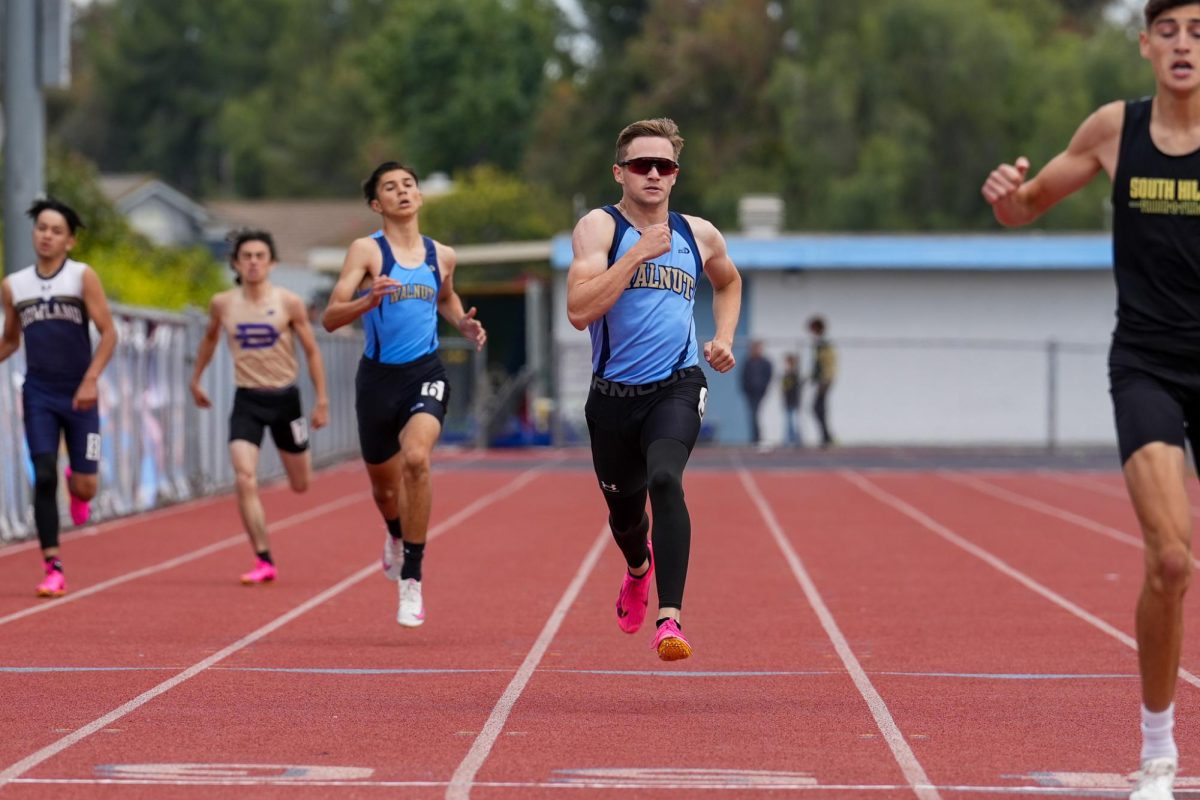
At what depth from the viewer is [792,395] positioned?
1275 inches

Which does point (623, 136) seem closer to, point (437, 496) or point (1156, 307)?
point (1156, 307)

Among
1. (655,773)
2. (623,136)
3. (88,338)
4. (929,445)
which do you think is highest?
(623,136)

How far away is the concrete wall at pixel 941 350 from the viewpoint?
35.5 meters

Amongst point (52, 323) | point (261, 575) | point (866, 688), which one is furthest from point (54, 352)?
point (866, 688)

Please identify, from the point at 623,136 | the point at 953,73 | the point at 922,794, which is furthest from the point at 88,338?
the point at 953,73

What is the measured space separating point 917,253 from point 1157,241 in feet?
99.4

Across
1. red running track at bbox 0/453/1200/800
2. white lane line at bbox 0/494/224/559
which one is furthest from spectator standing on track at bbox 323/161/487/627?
white lane line at bbox 0/494/224/559

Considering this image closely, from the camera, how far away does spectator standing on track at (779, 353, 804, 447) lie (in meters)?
32.4

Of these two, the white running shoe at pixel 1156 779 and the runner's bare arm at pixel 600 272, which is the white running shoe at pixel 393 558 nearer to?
the runner's bare arm at pixel 600 272

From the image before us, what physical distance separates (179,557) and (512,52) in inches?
2708

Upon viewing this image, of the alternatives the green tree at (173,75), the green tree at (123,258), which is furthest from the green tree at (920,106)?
the green tree at (173,75)

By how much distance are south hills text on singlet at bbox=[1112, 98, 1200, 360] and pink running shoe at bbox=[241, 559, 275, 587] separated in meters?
7.32

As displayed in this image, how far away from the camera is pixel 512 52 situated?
268ft

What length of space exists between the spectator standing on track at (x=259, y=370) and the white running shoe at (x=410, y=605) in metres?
2.56
